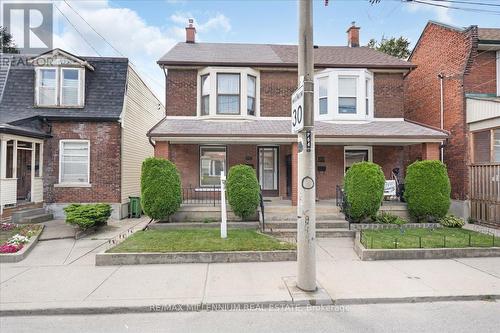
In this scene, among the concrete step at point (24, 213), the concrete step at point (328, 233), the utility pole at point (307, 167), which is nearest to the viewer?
the utility pole at point (307, 167)

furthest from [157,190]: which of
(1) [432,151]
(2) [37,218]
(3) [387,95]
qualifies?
(3) [387,95]

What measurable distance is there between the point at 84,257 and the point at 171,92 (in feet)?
24.8

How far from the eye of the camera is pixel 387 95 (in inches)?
520

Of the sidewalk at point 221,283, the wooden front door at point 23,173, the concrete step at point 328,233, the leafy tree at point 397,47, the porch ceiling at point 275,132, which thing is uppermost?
the leafy tree at point 397,47

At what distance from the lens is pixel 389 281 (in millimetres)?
5477

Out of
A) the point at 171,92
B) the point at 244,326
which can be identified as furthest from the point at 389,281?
the point at 171,92

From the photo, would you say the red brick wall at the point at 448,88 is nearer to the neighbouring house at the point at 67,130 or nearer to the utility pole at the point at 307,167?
the utility pole at the point at 307,167

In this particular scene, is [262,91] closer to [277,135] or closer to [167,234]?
[277,135]

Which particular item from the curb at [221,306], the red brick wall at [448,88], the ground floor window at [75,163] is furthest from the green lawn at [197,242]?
the red brick wall at [448,88]

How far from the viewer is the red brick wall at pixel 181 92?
12.6m

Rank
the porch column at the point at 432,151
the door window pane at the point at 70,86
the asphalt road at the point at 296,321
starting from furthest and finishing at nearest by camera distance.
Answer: the door window pane at the point at 70,86
the porch column at the point at 432,151
the asphalt road at the point at 296,321

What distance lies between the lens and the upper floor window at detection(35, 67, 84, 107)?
42.1ft

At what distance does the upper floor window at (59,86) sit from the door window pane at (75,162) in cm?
186

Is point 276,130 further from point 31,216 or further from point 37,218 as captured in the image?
point 31,216
